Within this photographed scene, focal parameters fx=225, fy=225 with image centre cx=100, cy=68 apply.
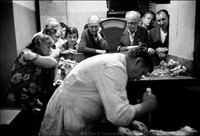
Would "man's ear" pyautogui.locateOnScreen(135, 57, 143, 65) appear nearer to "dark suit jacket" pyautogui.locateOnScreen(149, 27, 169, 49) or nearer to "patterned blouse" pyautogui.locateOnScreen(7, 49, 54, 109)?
"patterned blouse" pyautogui.locateOnScreen(7, 49, 54, 109)

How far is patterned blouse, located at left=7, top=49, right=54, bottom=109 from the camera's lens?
3078mm

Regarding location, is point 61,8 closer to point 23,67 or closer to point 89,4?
point 89,4

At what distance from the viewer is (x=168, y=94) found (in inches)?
135

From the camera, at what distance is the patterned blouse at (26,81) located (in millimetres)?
3078

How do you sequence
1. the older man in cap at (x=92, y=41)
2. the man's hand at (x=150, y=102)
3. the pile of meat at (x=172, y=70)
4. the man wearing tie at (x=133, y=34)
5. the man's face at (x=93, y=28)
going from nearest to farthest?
the man's hand at (x=150, y=102) < the pile of meat at (x=172, y=70) < the man wearing tie at (x=133, y=34) < the older man in cap at (x=92, y=41) < the man's face at (x=93, y=28)

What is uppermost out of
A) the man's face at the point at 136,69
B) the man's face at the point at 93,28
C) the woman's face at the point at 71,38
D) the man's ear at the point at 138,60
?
the man's face at the point at 93,28

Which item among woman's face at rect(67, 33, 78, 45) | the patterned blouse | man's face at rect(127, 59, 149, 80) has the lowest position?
the patterned blouse

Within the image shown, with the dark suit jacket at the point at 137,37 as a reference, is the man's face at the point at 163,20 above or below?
above

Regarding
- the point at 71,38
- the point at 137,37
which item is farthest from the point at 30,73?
the point at 137,37

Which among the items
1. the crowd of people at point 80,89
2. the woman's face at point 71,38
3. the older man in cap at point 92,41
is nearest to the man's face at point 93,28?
the older man in cap at point 92,41

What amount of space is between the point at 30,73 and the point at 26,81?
122 millimetres

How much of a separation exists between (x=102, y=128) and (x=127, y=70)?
0.56 meters

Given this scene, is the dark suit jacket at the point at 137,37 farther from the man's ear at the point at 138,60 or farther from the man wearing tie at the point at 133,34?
the man's ear at the point at 138,60

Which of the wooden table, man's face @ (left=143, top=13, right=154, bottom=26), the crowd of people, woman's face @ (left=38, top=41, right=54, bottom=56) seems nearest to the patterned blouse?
the crowd of people
